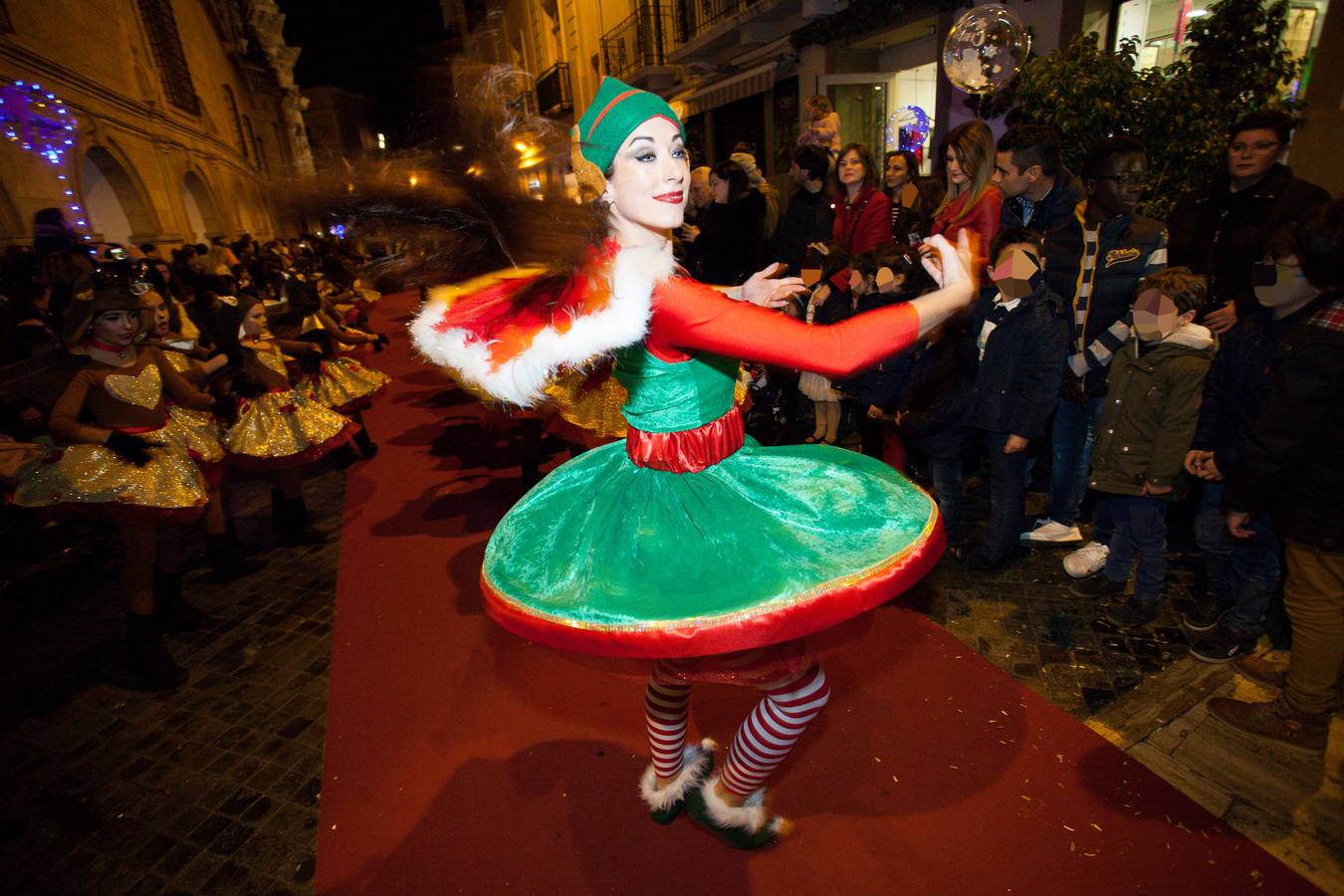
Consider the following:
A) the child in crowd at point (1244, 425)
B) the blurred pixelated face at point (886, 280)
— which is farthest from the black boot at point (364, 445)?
the child in crowd at point (1244, 425)

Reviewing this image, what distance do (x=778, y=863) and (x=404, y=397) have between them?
7584 millimetres

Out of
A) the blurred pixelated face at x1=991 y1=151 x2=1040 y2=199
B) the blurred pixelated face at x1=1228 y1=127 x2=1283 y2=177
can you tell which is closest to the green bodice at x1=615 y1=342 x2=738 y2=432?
the blurred pixelated face at x1=991 y1=151 x2=1040 y2=199

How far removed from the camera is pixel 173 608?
3562 millimetres

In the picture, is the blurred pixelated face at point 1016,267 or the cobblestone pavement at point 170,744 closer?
the cobblestone pavement at point 170,744

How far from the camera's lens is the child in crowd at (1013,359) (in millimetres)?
3012

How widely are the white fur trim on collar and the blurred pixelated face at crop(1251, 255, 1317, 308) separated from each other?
2439 mm

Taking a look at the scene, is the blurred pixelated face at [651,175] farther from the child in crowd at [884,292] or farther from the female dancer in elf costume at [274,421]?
the female dancer in elf costume at [274,421]

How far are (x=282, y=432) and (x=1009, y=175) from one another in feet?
15.4

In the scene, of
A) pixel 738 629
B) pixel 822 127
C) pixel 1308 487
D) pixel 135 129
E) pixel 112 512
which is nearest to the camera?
pixel 738 629

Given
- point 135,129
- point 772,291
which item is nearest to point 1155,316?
point 772,291

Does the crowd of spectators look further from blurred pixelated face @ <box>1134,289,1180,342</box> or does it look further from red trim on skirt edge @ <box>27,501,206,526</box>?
red trim on skirt edge @ <box>27,501,206,526</box>

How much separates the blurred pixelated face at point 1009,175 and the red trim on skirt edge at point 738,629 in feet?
9.69

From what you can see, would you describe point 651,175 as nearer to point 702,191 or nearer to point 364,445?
point 702,191

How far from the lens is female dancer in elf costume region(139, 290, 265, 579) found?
11.5 feet
